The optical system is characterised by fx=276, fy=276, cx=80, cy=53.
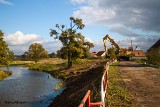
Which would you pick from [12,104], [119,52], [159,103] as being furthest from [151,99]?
[119,52]

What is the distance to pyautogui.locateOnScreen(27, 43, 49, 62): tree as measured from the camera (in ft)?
442

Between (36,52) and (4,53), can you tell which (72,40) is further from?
(36,52)

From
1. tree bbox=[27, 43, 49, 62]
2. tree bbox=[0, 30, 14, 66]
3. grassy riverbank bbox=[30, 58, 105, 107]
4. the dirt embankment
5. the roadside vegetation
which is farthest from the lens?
tree bbox=[27, 43, 49, 62]

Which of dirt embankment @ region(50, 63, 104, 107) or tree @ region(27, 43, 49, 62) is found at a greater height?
tree @ region(27, 43, 49, 62)

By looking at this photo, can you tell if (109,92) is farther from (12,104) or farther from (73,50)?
(73,50)

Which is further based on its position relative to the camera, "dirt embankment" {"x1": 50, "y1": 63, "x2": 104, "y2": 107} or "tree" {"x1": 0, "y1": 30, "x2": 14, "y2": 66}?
"tree" {"x1": 0, "y1": 30, "x2": 14, "y2": 66}

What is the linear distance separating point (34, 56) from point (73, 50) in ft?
238

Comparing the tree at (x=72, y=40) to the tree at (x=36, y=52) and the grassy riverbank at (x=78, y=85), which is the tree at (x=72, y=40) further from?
the tree at (x=36, y=52)

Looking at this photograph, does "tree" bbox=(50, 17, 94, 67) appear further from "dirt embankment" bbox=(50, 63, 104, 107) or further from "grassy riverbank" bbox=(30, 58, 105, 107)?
"dirt embankment" bbox=(50, 63, 104, 107)

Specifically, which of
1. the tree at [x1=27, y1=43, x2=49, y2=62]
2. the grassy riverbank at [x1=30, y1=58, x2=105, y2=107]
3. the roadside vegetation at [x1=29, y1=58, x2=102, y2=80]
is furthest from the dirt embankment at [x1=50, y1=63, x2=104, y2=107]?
the tree at [x1=27, y1=43, x2=49, y2=62]

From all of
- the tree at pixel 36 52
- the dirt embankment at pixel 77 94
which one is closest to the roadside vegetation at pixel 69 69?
the dirt embankment at pixel 77 94

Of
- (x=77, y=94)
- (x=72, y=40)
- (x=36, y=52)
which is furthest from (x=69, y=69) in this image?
(x=36, y=52)

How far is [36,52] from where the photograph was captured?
441ft

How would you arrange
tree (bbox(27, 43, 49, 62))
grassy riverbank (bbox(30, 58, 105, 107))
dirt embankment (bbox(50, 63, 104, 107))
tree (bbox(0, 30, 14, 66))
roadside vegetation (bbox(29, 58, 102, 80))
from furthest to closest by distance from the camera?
tree (bbox(27, 43, 49, 62)) < roadside vegetation (bbox(29, 58, 102, 80)) < tree (bbox(0, 30, 14, 66)) < grassy riverbank (bbox(30, 58, 105, 107)) < dirt embankment (bbox(50, 63, 104, 107))
